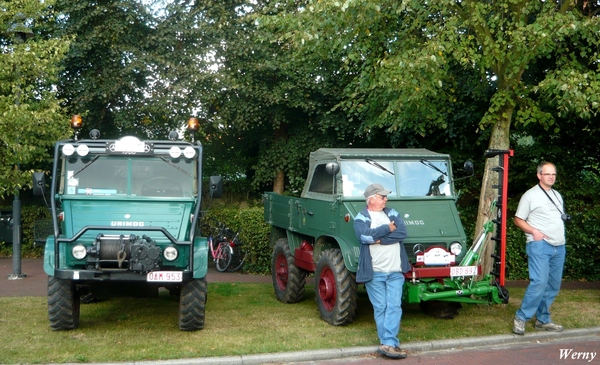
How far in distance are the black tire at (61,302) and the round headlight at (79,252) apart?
0.41 metres

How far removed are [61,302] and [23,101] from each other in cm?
638

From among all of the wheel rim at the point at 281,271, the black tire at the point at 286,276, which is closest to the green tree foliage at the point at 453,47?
the black tire at the point at 286,276

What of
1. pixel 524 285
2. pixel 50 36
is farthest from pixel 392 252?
pixel 50 36

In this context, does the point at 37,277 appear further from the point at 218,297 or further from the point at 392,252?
the point at 392,252

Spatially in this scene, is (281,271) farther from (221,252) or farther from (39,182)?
(39,182)

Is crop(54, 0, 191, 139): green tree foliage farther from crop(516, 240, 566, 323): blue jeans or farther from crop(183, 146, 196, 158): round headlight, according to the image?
crop(516, 240, 566, 323): blue jeans

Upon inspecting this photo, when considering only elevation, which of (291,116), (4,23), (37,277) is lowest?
(37,277)

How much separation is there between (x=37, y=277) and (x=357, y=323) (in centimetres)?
751

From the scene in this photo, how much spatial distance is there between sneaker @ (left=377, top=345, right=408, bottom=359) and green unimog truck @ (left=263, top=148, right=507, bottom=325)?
77 centimetres

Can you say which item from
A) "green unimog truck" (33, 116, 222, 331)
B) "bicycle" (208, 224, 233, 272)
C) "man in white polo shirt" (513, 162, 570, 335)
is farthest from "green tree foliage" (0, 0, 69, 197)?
"man in white polo shirt" (513, 162, 570, 335)

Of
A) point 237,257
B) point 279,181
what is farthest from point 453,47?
point 279,181

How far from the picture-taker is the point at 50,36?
1605 cm

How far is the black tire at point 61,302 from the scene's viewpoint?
7.99 meters

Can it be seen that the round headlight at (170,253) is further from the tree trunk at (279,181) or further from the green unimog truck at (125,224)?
the tree trunk at (279,181)
